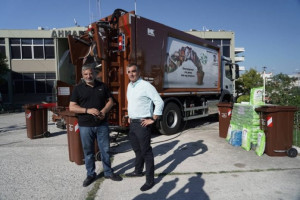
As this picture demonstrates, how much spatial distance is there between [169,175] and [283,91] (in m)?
7.33

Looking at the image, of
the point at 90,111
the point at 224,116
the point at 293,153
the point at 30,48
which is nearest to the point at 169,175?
the point at 90,111

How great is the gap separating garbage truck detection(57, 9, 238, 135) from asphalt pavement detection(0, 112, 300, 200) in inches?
59.3

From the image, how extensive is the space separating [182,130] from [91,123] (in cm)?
495

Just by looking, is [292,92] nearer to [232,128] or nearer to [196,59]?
[196,59]

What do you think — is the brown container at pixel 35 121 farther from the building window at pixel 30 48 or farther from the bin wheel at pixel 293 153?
the building window at pixel 30 48

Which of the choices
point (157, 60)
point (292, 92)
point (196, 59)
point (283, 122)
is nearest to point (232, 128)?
point (283, 122)

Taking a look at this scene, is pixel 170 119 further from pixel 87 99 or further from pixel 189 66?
pixel 87 99

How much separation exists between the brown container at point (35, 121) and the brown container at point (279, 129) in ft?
20.3

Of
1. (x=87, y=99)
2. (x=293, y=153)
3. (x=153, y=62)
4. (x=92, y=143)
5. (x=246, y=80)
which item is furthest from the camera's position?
(x=246, y=80)

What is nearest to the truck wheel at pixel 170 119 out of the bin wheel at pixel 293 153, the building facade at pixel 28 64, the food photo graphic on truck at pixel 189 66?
the food photo graphic on truck at pixel 189 66

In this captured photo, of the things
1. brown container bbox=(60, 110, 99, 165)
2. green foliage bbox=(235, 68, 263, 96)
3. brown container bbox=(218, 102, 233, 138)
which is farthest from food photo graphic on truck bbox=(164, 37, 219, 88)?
green foliage bbox=(235, 68, 263, 96)

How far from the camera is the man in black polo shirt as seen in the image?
344 cm

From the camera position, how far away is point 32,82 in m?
25.0

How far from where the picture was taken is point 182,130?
26.0 feet
